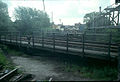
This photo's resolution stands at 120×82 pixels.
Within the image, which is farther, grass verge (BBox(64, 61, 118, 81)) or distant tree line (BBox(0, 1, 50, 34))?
distant tree line (BBox(0, 1, 50, 34))

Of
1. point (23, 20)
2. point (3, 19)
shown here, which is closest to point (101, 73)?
point (3, 19)

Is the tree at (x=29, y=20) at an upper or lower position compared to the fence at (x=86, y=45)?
upper

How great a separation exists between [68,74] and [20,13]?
2766 cm

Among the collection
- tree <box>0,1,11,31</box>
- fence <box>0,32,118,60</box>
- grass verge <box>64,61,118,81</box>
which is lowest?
grass verge <box>64,61,118,81</box>

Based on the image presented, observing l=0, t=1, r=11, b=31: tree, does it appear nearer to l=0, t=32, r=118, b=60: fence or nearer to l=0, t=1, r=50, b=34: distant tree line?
l=0, t=1, r=50, b=34: distant tree line

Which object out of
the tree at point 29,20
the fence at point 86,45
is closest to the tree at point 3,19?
the tree at point 29,20

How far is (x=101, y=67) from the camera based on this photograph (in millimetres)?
7766

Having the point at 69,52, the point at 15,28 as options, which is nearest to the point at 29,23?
the point at 15,28

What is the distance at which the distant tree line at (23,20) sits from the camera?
1065 inches

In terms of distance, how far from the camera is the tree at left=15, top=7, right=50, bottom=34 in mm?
29680

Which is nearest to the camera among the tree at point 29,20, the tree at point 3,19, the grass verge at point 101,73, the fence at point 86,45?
the grass verge at point 101,73

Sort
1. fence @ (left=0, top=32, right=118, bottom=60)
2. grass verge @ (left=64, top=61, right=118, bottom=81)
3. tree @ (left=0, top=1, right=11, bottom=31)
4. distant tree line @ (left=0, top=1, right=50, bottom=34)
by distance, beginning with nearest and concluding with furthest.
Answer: grass verge @ (left=64, top=61, right=118, bottom=81) → fence @ (left=0, top=32, right=118, bottom=60) → tree @ (left=0, top=1, right=11, bottom=31) → distant tree line @ (left=0, top=1, right=50, bottom=34)

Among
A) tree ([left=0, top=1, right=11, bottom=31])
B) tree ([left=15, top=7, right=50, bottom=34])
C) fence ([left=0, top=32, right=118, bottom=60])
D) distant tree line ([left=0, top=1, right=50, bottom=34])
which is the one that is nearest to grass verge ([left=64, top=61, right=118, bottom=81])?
fence ([left=0, top=32, right=118, bottom=60])

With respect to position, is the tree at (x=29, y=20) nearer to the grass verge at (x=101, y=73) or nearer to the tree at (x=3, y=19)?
the tree at (x=3, y=19)
